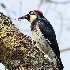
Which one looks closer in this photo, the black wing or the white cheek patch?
the black wing

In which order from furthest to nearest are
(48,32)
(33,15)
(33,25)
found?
(33,15) < (33,25) < (48,32)

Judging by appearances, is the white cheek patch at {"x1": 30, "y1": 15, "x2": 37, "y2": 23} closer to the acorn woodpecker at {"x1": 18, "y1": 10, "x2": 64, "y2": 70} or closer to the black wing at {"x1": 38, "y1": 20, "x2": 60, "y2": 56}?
the acorn woodpecker at {"x1": 18, "y1": 10, "x2": 64, "y2": 70}

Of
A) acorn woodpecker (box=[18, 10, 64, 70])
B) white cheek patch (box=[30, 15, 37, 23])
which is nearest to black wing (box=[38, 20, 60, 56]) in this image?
acorn woodpecker (box=[18, 10, 64, 70])

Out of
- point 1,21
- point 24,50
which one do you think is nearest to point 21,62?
point 24,50

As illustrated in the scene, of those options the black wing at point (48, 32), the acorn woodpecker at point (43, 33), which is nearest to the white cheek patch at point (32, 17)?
the acorn woodpecker at point (43, 33)

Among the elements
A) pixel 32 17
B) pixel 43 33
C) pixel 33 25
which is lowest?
pixel 43 33

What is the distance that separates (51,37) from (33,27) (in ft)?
1.10

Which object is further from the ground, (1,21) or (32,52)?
(1,21)

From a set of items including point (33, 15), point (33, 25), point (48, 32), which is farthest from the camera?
point (33, 15)

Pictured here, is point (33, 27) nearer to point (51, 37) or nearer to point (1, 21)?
point (51, 37)

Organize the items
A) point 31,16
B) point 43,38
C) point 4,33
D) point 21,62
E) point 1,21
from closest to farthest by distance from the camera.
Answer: point 21,62
point 4,33
point 1,21
point 43,38
point 31,16

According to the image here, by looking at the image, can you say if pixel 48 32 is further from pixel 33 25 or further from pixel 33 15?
pixel 33 15

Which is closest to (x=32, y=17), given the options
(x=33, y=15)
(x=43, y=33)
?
(x=33, y=15)

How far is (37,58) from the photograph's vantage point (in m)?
1.29
